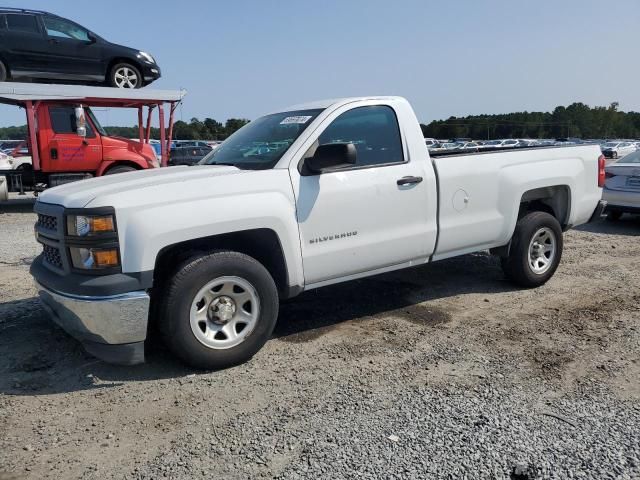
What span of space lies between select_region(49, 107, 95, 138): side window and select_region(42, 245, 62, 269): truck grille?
8.48 m

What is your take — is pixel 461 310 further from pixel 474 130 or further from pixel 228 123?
pixel 474 130

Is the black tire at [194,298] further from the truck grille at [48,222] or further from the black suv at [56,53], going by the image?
the black suv at [56,53]

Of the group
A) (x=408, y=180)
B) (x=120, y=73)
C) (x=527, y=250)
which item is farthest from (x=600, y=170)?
(x=120, y=73)

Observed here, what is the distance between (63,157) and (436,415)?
10.8 metres

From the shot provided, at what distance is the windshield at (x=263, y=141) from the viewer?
170 inches

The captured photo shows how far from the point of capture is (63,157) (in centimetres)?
1173

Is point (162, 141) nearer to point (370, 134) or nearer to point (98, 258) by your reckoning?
point (370, 134)

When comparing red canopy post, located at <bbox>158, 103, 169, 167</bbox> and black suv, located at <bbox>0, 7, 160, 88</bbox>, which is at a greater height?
black suv, located at <bbox>0, 7, 160, 88</bbox>

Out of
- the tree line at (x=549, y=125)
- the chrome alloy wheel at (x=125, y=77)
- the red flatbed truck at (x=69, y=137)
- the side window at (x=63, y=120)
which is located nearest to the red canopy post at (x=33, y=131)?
the red flatbed truck at (x=69, y=137)

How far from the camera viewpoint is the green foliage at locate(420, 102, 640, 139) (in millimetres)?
105188

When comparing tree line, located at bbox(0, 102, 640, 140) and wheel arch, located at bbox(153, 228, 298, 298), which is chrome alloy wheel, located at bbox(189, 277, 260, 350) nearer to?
wheel arch, located at bbox(153, 228, 298, 298)

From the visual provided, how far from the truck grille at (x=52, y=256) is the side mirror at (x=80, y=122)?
27.2 feet

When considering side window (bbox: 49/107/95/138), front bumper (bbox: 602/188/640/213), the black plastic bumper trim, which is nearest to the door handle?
the black plastic bumper trim

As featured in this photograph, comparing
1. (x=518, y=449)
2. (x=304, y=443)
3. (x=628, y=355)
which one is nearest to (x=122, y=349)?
(x=304, y=443)
